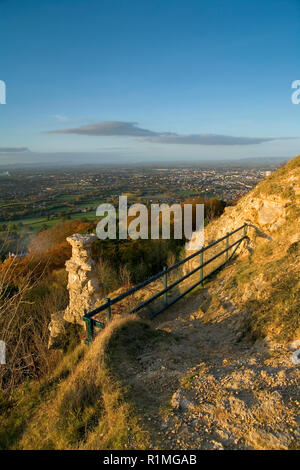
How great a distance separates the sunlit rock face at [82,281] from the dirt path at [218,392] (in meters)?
5.02

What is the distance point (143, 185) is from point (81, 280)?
149 ft

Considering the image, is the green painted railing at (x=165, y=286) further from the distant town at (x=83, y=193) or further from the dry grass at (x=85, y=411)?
the distant town at (x=83, y=193)

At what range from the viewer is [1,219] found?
2756 cm

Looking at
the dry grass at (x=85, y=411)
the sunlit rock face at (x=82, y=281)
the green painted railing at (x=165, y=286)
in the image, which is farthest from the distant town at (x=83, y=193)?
the dry grass at (x=85, y=411)

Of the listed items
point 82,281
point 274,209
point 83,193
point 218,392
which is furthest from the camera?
point 83,193

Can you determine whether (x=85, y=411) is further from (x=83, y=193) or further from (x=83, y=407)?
(x=83, y=193)

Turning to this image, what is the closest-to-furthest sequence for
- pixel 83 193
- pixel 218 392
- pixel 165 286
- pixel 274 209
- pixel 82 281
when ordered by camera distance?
pixel 218 392
pixel 165 286
pixel 274 209
pixel 82 281
pixel 83 193

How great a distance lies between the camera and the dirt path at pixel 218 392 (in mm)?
2467

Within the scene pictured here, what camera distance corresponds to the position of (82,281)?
30.9 ft

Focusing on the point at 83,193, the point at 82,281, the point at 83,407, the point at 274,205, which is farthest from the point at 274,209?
the point at 83,193

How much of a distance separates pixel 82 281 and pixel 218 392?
23.1 ft

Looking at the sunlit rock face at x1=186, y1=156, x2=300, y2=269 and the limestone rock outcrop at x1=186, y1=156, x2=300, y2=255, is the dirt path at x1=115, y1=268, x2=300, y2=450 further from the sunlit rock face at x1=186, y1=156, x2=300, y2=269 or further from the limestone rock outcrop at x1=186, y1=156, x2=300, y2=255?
the limestone rock outcrop at x1=186, y1=156, x2=300, y2=255

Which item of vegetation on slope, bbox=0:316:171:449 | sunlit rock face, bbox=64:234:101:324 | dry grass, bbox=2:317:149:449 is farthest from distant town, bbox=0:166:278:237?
dry grass, bbox=2:317:149:449

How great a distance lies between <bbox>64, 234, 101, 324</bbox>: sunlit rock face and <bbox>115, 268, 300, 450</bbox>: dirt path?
5.02 m
